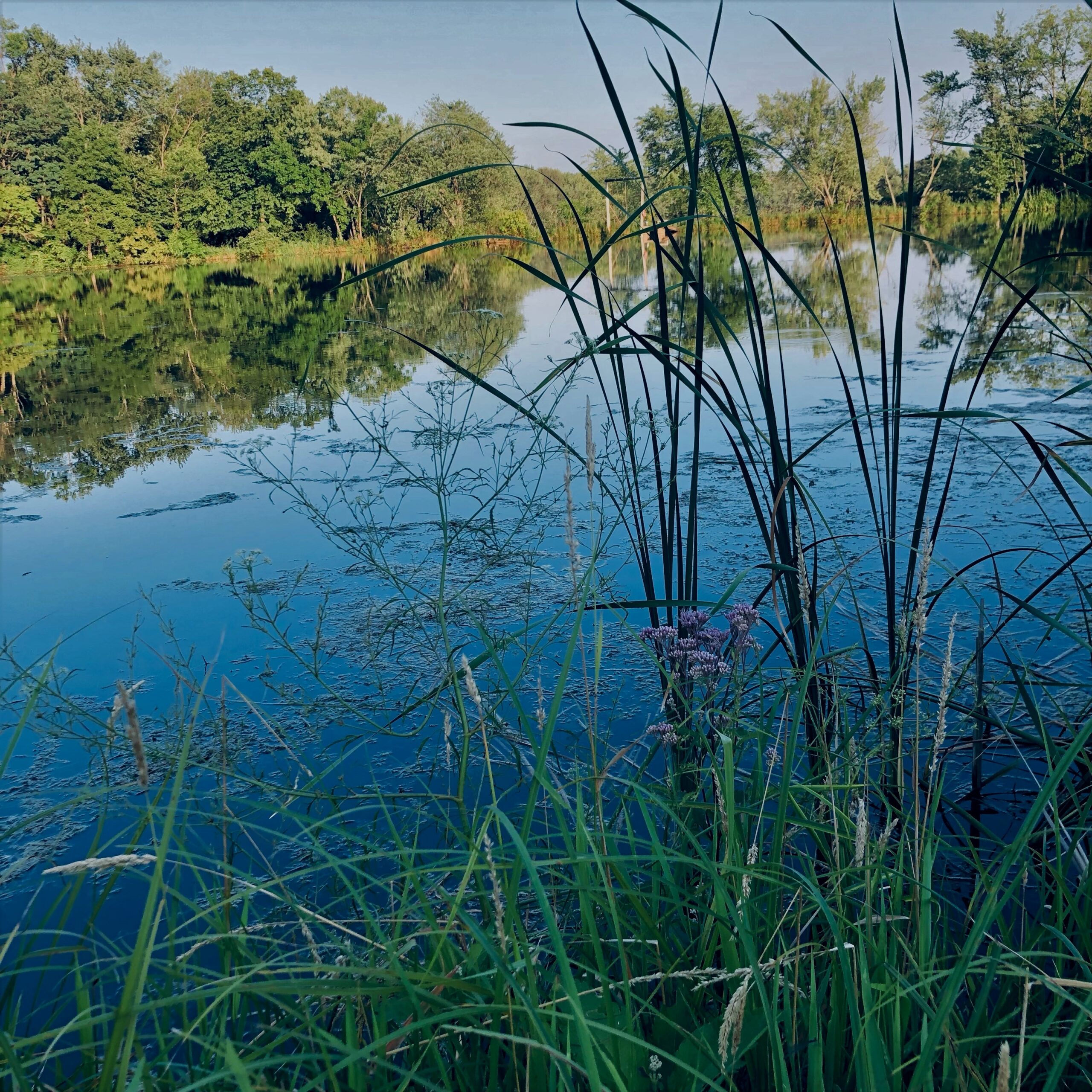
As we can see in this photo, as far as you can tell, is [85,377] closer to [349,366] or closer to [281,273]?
[349,366]

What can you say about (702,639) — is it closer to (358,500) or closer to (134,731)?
(134,731)

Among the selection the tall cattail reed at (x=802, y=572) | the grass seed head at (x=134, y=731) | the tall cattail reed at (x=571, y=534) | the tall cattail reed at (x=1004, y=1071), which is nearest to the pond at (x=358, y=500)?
the tall cattail reed at (x=571, y=534)

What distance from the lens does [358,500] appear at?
2535 millimetres

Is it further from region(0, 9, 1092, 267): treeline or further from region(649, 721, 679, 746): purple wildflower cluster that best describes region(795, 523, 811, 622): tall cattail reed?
region(0, 9, 1092, 267): treeline

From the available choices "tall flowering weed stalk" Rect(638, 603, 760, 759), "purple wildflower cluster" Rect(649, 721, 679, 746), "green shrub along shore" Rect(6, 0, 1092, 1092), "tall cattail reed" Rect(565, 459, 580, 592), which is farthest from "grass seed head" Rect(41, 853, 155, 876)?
"purple wildflower cluster" Rect(649, 721, 679, 746)

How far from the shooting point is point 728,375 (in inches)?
239

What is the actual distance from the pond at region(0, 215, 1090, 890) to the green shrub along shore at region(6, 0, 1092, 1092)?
0.05m

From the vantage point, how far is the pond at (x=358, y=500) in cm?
226

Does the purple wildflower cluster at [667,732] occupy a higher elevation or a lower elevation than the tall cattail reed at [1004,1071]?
lower

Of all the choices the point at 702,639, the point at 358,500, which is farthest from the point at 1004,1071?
the point at 358,500

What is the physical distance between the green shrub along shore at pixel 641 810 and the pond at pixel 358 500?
0.05 meters

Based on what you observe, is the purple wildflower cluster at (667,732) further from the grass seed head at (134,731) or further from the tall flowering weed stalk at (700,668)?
the grass seed head at (134,731)

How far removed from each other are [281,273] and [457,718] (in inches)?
819

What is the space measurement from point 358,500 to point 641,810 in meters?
1.52
